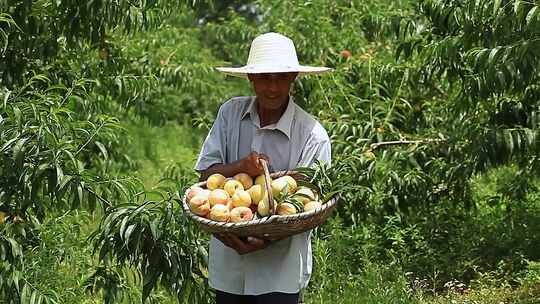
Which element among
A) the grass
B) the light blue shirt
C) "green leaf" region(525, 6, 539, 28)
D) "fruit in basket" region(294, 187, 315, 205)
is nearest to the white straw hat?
the light blue shirt

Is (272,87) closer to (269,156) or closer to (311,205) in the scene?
(269,156)

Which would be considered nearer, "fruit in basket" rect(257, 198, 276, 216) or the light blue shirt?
"fruit in basket" rect(257, 198, 276, 216)

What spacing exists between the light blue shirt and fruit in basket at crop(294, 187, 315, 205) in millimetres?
102

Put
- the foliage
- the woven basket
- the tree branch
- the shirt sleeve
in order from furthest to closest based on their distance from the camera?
the tree branch < the foliage < the shirt sleeve < the woven basket

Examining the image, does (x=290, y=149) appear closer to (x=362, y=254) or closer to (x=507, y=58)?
(x=507, y=58)

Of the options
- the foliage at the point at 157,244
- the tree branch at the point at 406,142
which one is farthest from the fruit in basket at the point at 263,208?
the tree branch at the point at 406,142

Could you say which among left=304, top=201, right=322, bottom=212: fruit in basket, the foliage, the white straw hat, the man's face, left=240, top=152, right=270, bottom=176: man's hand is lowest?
the foliage

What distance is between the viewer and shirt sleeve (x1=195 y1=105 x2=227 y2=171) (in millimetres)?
3047

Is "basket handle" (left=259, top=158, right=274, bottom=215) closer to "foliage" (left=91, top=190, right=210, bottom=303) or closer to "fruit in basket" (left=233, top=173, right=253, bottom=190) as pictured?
"fruit in basket" (left=233, top=173, right=253, bottom=190)

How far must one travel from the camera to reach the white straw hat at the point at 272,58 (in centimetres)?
289

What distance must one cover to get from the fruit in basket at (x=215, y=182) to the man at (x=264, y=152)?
2.0 inches

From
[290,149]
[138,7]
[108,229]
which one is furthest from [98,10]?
[290,149]

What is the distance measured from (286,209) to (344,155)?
192cm

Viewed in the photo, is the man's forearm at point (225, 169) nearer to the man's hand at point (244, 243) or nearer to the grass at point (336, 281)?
the man's hand at point (244, 243)
